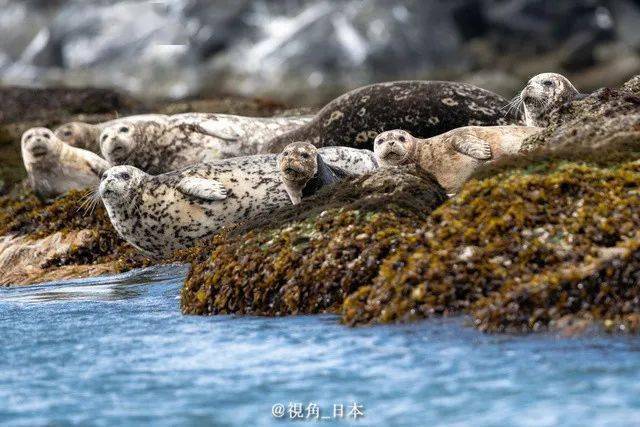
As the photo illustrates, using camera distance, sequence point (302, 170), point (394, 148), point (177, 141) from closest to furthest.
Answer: point (302, 170), point (394, 148), point (177, 141)

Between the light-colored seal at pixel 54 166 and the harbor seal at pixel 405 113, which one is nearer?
the harbor seal at pixel 405 113

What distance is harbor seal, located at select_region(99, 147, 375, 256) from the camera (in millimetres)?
10227

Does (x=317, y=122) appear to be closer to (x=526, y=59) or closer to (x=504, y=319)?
(x=504, y=319)

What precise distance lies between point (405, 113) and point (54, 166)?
4502mm

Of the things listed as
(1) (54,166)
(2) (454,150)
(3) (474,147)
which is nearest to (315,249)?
(3) (474,147)

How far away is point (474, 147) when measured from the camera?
9500 mm

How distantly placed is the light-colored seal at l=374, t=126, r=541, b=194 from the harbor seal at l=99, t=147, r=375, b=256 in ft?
3.98

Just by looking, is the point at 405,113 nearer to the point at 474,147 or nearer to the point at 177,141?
the point at 474,147

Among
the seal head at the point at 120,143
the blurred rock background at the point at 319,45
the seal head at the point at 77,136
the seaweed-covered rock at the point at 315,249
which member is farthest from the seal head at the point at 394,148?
the blurred rock background at the point at 319,45

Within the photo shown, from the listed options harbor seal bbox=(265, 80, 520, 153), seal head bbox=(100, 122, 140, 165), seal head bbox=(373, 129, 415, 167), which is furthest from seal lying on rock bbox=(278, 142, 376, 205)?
seal head bbox=(100, 122, 140, 165)

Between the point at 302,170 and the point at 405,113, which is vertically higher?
the point at 405,113

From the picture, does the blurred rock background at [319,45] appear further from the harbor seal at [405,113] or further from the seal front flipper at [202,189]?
the seal front flipper at [202,189]

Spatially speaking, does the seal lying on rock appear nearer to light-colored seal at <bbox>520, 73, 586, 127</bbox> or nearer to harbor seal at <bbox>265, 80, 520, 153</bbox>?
light-colored seal at <bbox>520, 73, 586, 127</bbox>

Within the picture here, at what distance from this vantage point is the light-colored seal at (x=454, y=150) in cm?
952
